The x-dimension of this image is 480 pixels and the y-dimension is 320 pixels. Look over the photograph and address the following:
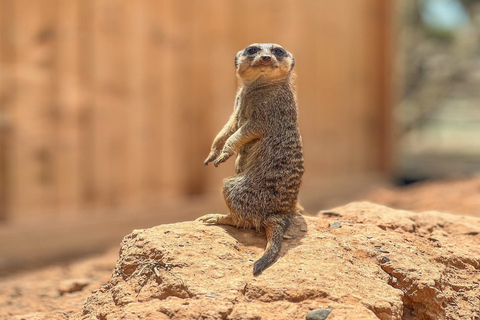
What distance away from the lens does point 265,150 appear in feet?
7.48

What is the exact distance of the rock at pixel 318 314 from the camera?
1771 millimetres

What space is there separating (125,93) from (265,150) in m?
2.95

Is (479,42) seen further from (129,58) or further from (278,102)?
(278,102)

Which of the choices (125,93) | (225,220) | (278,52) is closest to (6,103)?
(125,93)

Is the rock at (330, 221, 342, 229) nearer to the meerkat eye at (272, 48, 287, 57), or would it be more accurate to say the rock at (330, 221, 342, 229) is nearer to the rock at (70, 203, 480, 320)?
the rock at (70, 203, 480, 320)

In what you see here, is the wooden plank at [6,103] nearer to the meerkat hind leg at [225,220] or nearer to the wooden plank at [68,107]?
the wooden plank at [68,107]

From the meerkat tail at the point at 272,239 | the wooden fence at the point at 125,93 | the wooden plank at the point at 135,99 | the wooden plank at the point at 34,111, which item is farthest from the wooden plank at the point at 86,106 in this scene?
the meerkat tail at the point at 272,239

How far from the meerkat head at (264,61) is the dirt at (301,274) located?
61 centimetres

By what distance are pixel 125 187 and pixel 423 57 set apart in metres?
9.56

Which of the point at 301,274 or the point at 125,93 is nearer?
the point at 301,274

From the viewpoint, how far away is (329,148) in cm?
738

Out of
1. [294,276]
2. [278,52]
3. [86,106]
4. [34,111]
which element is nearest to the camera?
[294,276]

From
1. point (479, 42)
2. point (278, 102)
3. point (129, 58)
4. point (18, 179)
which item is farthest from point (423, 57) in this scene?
point (278, 102)

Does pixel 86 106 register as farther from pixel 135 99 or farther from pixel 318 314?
pixel 318 314
